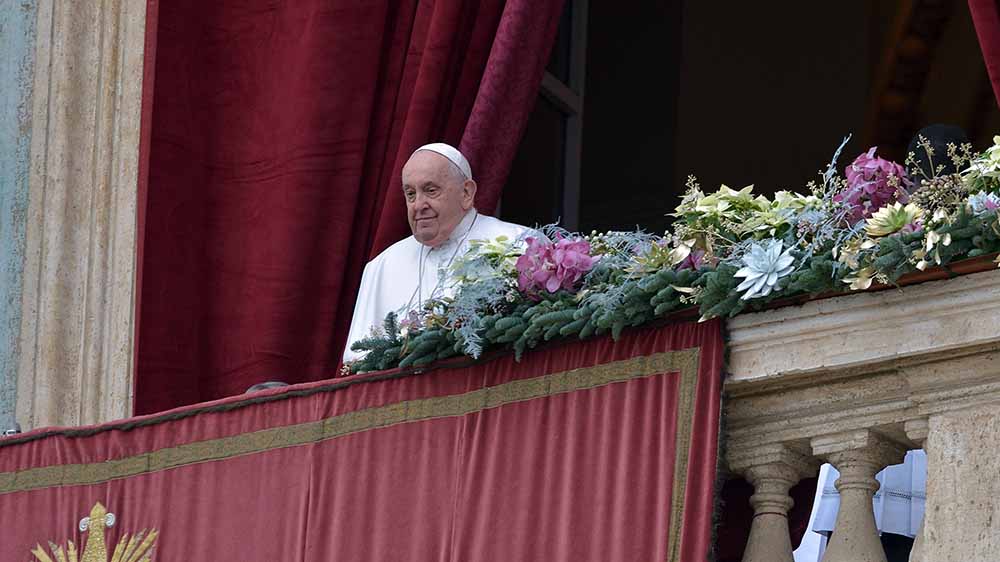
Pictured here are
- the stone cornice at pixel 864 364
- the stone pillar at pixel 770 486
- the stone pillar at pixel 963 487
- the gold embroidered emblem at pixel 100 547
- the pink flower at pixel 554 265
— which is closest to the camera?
the stone pillar at pixel 963 487

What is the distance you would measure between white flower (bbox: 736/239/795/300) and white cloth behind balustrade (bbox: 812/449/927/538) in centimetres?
66

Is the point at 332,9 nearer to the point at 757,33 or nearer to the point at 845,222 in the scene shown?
the point at 845,222

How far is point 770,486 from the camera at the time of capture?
505 cm

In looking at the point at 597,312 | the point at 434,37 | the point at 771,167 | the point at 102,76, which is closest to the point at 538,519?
the point at 597,312

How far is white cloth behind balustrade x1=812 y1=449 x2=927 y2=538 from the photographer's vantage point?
5.40 meters

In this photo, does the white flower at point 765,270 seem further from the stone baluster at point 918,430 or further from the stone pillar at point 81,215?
the stone pillar at point 81,215

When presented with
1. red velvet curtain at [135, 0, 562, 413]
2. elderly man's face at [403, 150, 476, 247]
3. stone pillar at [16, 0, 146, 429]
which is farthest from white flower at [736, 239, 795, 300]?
stone pillar at [16, 0, 146, 429]

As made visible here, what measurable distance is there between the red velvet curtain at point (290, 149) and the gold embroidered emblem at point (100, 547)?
0.88 meters

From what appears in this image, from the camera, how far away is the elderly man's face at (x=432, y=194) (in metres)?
6.17

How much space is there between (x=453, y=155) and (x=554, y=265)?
987 mm

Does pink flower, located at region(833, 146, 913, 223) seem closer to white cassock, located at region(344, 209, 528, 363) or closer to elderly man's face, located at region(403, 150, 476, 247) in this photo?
white cassock, located at region(344, 209, 528, 363)

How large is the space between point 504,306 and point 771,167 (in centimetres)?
550

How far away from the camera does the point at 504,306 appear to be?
5.40 metres

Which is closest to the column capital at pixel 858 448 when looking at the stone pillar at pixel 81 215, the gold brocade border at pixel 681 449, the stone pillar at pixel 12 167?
the gold brocade border at pixel 681 449
